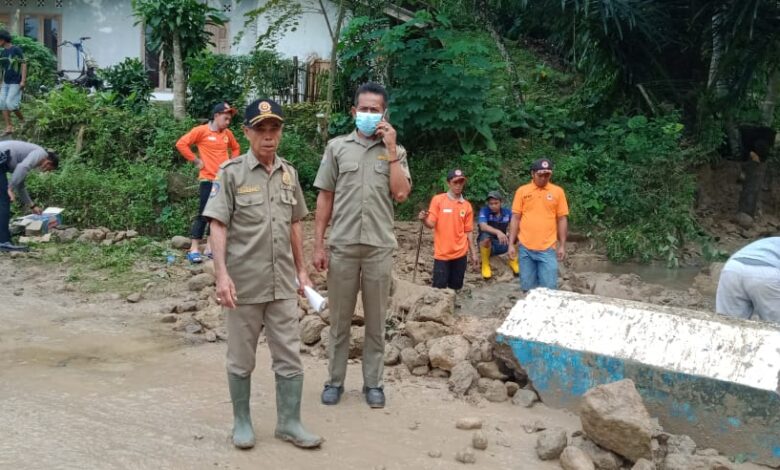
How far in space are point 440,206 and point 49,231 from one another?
197 inches

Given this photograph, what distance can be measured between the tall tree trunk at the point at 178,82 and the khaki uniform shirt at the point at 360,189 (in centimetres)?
882

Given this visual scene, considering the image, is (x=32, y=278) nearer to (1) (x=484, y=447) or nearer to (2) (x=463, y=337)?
(2) (x=463, y=337)

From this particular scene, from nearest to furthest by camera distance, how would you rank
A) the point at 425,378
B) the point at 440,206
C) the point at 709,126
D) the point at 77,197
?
the point at 425,378
the point at 440,206
the point at 77,197
the point at 709,126

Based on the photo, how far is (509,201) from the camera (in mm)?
11711

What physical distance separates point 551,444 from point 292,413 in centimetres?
139

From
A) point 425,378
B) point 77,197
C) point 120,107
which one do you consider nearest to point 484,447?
point 425,378

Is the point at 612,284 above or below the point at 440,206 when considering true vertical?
below

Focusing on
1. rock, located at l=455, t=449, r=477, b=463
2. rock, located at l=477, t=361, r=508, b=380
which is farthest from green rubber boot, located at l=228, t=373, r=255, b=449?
rock, located at l=477, t=361, r=508, b=380

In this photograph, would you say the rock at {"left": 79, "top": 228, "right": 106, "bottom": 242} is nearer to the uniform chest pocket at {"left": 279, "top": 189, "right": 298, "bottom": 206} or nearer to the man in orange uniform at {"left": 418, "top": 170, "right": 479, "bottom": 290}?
the man in orange uniform at {"left": 418, "top": 170, "right": 479, "bottom": 290}

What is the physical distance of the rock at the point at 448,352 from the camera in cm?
547

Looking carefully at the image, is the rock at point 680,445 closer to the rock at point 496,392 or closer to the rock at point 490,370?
the rock at point 496,392

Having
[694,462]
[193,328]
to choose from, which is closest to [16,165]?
[193,328]

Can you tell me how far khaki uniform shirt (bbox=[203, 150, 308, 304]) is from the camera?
13.6 ft

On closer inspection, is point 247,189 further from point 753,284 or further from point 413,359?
point 753,284
